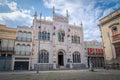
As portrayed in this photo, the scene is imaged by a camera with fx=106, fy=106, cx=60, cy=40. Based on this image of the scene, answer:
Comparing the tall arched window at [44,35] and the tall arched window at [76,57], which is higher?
the tall arched window at [44,35]

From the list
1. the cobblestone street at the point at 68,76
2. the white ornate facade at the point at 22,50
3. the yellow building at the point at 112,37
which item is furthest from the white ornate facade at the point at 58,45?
the cobblestone street at the point at 68,76

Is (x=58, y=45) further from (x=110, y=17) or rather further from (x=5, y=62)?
(x=110, y=17)

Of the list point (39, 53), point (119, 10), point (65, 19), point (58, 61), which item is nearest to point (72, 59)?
point (58, 61)

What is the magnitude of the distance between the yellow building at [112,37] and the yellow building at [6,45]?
23.0m

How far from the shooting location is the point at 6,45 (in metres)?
27.6

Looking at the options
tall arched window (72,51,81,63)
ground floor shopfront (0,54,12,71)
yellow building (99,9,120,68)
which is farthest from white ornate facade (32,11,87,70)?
yellow building (99,9,120,68)

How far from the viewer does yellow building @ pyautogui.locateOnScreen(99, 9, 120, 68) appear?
781 inches

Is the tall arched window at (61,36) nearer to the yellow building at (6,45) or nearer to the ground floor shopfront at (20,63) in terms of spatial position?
the ground floor shopfront at (20,63)

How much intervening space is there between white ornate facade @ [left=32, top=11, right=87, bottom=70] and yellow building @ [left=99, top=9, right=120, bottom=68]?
1449 cm

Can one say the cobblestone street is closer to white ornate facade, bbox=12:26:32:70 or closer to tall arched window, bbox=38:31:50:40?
white ornate facade, bbox=12:26:32:70

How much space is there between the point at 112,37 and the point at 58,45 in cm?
1743

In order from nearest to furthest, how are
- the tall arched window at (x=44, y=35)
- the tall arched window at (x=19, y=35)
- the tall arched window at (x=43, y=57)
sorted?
1. the tall arched window at (x=19, y=35)
2. the tall arched window at (x=43, y=57)
3. the tall arched window at (x=44, y=35)

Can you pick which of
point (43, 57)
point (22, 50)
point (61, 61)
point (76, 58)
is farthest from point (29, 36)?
point (76, 58)

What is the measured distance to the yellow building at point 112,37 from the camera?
19.8 m
